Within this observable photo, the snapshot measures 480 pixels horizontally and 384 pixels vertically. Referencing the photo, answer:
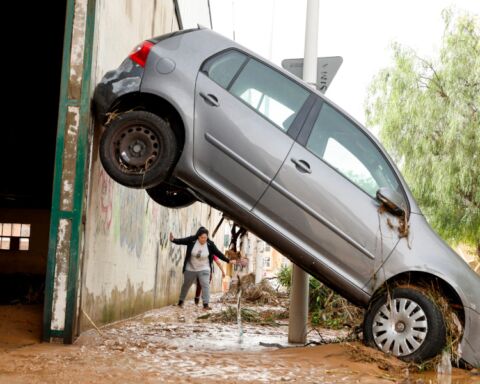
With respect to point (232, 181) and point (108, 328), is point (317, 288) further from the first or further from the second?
point (232, 181)

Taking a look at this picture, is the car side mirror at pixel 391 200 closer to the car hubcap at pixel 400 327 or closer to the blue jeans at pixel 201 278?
the car hubcap at pixel 400 327

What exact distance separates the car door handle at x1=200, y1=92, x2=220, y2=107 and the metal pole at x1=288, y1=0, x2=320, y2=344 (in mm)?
1995

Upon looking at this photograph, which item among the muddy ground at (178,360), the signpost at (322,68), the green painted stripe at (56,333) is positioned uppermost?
the signpost at (322,68)

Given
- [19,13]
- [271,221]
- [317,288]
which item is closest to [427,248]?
[271,221]

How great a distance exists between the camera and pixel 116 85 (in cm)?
611

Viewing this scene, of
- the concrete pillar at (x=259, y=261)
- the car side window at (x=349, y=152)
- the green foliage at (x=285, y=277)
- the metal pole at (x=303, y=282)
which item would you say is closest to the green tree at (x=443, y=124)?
the concrete pillar at (x=259, y=261)

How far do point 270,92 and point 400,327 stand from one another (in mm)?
2563

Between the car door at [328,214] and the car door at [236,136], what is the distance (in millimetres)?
146

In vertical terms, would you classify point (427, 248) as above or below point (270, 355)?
above

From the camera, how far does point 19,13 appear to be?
10.8m

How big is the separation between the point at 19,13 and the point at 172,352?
289 inches

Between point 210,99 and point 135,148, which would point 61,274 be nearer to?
point 135,148

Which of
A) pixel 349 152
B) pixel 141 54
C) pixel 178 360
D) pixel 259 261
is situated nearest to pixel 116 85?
pixel 141 54

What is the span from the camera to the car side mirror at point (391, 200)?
593 cm
